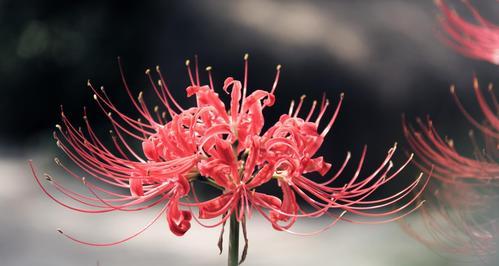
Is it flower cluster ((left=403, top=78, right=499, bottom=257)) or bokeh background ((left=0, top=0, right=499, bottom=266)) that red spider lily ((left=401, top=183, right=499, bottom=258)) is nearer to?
flower cluster ((left=403, top=78, right=499, bottom=257))

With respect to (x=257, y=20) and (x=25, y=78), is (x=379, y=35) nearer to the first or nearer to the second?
(x=257, y=20)

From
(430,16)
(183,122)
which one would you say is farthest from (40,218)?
(183,122)

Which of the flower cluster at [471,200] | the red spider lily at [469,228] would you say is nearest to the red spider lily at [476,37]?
the flower cluster at [471,200]

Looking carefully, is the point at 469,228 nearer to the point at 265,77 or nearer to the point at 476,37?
the point at 476,37

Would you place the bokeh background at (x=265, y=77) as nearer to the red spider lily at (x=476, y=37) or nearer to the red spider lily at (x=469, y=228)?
the red spider lily at (x=469, y=228)

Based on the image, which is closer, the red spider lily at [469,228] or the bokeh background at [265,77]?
the red spider lily at [469,228]

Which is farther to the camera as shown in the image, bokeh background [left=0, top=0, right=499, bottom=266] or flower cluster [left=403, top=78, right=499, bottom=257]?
bokeh background [left=0, top=0, right=499, bottom=266]

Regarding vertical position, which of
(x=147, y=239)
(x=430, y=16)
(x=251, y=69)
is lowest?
(x=147, y=239)

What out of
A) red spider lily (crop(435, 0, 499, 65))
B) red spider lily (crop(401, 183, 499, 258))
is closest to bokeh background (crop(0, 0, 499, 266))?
red spider lily (crop(401, 183, 499, 258))
